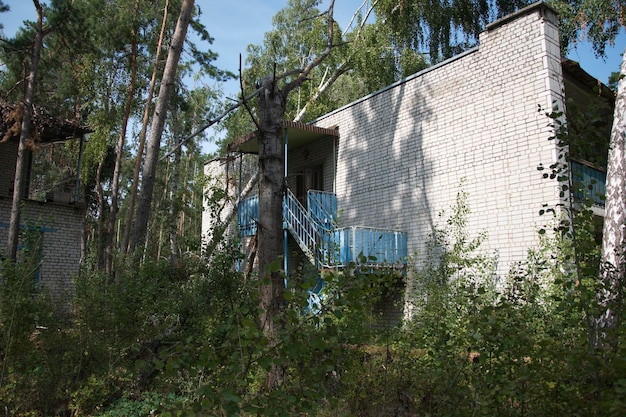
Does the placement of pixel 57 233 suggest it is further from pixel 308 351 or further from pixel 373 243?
pixel 308 351

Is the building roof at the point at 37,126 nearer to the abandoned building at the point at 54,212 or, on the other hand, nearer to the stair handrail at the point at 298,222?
the abandoned building at the point at 54,212

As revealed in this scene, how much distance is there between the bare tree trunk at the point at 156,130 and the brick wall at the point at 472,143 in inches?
185

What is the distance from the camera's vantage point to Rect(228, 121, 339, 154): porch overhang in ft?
38.4

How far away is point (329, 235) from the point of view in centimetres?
854

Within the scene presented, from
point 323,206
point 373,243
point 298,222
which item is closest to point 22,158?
point 298,222

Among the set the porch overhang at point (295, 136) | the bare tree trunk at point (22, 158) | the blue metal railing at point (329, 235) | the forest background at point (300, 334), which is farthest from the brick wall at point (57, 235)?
the porch overhang at point (295, 136)

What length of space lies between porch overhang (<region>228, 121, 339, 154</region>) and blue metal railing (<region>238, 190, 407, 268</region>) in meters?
1.47

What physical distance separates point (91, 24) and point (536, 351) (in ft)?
45.8

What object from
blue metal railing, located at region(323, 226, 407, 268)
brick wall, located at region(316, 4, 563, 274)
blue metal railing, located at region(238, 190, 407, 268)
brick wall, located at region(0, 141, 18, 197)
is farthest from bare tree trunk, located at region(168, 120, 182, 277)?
brick wall, located at region(0, 141, 18, 197)

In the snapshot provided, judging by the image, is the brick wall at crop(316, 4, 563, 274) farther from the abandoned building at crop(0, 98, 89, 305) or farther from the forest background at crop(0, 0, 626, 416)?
the abandoned building at crop(0, 98, 89, 305)

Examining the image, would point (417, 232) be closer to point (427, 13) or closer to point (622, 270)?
point (622, 270)

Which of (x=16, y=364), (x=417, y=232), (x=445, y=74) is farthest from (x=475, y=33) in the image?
(x=16, y=364)

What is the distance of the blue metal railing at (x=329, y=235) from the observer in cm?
927

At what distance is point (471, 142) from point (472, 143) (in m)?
0.03
